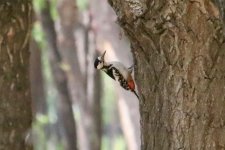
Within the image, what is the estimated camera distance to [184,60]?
2.67 m

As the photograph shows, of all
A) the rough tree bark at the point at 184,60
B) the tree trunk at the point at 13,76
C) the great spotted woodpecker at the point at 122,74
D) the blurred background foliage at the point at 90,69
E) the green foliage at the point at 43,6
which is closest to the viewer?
the rough tree bark at the point at 184,60

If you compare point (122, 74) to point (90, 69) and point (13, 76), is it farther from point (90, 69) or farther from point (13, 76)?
point (90, 69)

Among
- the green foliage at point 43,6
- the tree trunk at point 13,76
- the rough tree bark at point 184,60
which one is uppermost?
the green foliage at point 43,6

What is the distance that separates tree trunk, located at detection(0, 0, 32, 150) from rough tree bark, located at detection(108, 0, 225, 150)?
1.47 meters

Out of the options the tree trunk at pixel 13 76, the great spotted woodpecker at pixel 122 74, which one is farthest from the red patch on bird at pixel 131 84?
the tree trunk at pixel 13 76

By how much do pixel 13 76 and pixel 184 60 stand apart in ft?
5.52

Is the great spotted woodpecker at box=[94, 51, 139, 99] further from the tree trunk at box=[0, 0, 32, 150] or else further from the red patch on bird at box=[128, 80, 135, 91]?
the tree trunk at box=[0, 0, 32, 150]

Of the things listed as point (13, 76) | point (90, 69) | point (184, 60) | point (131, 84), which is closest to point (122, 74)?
point (131, 84)

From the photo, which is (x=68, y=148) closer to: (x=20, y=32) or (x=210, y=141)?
(x=20, y=32)

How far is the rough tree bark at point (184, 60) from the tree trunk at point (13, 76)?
147 cm

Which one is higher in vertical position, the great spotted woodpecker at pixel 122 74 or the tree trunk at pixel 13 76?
the tree trunk at pixel 13 76

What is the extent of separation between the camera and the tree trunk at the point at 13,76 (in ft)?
13.3

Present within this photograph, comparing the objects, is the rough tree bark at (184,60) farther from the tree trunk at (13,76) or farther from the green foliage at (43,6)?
the green foliage at (43,6)

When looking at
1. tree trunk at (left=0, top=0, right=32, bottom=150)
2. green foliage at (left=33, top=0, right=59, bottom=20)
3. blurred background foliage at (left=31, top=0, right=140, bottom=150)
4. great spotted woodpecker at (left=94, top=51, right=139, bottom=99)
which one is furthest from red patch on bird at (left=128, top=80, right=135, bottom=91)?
green foliage at (left=33, top=0, right=59, bottom=20)
